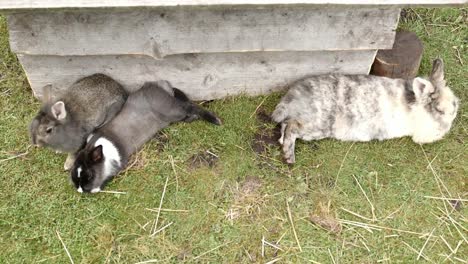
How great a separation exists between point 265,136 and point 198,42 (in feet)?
2.94

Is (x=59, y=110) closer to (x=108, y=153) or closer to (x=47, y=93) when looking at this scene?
(x=47, y=93)

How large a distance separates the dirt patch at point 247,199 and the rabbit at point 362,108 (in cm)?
31

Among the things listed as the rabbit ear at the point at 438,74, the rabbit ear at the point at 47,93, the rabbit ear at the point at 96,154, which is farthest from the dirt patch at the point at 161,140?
the rabbit ear at the point at 438,74

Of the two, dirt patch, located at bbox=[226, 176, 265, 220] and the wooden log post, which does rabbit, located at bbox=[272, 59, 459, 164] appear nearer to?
the wooden log post

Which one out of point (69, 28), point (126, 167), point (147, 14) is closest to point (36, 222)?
point (126, 167)

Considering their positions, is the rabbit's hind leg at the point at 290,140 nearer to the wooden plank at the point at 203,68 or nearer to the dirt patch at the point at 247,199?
the dirt patch at the point at 247,199

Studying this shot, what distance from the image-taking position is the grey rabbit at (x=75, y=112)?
11.1ft

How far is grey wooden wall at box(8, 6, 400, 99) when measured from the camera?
3201 millimetres

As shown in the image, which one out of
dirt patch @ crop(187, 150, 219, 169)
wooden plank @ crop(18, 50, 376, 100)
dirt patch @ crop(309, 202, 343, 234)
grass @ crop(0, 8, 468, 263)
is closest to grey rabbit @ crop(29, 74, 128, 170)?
wooden plank @ crop(18, 50, 376, 100)

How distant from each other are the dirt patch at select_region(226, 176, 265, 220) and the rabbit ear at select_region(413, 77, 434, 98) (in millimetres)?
1304

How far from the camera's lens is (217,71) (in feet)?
12.2

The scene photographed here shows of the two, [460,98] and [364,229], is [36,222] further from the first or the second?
[460,98]

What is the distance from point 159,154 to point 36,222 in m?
0.94

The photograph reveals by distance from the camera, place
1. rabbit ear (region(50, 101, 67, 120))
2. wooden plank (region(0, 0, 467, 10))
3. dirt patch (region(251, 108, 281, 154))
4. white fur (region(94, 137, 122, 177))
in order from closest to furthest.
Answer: wooden plank (region(0, 0, 467, 10)) < rabbit ear (region(50, 101, 67, 120)) < white fur (region(94, 137, 122, 177)) < dirt patch (region(251, 108, 281, 154))
